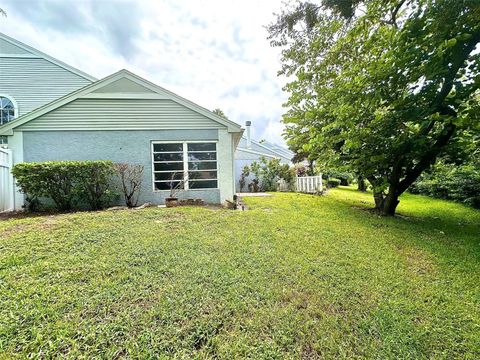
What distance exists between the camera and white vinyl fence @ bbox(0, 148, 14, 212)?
22.0 feet

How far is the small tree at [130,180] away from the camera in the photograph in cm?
771

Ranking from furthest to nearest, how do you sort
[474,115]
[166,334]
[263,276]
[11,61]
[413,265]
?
[11,61], [474,115], [413,265], [263,276], [166,334]

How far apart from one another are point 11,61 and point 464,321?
18.8 metres

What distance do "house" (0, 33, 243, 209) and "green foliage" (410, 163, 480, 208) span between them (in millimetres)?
8590

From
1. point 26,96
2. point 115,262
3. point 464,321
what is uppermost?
point 26,96

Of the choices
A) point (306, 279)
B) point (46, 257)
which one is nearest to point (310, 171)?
point (306, 279)

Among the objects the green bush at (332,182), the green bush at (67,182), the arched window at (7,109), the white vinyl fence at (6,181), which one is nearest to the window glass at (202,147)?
the green bush at (67,182)

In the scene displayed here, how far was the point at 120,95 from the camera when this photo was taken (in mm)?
8039

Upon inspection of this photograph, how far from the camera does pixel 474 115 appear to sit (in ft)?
15.5

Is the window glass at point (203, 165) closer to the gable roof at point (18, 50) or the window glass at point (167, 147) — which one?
the window glass at point (167, 147)

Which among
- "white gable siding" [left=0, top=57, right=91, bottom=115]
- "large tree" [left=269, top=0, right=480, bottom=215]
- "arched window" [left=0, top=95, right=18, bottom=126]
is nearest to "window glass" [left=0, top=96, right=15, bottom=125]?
"arched window" [left=0, top=95, right=18, bottom=126]

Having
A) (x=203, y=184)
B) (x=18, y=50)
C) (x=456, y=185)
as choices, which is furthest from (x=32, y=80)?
(x=456, y=185)

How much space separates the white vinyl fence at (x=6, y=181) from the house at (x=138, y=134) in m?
0.28

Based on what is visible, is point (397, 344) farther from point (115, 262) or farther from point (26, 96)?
point (26, 96)
